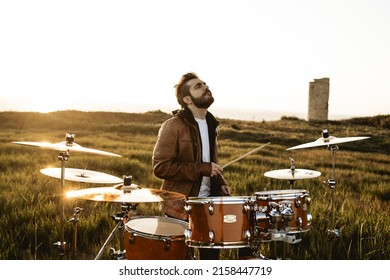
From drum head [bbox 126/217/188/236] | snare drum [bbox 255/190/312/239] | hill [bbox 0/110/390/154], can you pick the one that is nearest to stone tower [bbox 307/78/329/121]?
hill [bbox 0/110/390/154]

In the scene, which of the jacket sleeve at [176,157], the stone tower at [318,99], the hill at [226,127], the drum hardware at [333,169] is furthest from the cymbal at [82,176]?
the stone tower at [318,99]

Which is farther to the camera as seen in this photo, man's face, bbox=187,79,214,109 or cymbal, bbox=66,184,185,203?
man's face, bbox=187,79,214,109

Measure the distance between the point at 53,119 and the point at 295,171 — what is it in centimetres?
1183

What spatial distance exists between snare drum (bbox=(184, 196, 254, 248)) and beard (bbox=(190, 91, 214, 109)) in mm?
1238

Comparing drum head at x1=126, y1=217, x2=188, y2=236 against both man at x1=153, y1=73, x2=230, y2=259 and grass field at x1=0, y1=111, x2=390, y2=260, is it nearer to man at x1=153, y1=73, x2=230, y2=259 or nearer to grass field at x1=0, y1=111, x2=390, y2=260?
grass field at x1=0, y1=111, x2=390, y2=260

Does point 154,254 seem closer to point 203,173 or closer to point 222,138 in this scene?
point 203,173

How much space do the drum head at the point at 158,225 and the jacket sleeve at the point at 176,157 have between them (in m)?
0.46

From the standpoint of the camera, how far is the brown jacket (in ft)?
13.4

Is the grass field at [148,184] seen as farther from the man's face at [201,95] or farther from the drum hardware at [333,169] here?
the man's face at [201,95]

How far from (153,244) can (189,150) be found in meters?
→ 1.15

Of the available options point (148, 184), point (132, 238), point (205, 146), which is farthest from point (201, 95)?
point (148, 184)

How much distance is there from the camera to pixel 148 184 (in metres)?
7.26

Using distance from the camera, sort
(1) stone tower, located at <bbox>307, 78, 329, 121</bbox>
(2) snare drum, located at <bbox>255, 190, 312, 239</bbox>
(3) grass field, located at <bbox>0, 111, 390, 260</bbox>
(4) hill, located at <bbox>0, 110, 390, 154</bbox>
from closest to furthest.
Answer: (2) snare drum, located at <bbox>255, 190, 312, 239</bbox>
(3) grass field, located at <bbox>0, 111, 390, 260</bbox>
(4) hill, located at <bbox>0, 110, 390, 154</bbox>
(1) stone tower, located at <bbox>307, 78, 329, 121</bbox>
